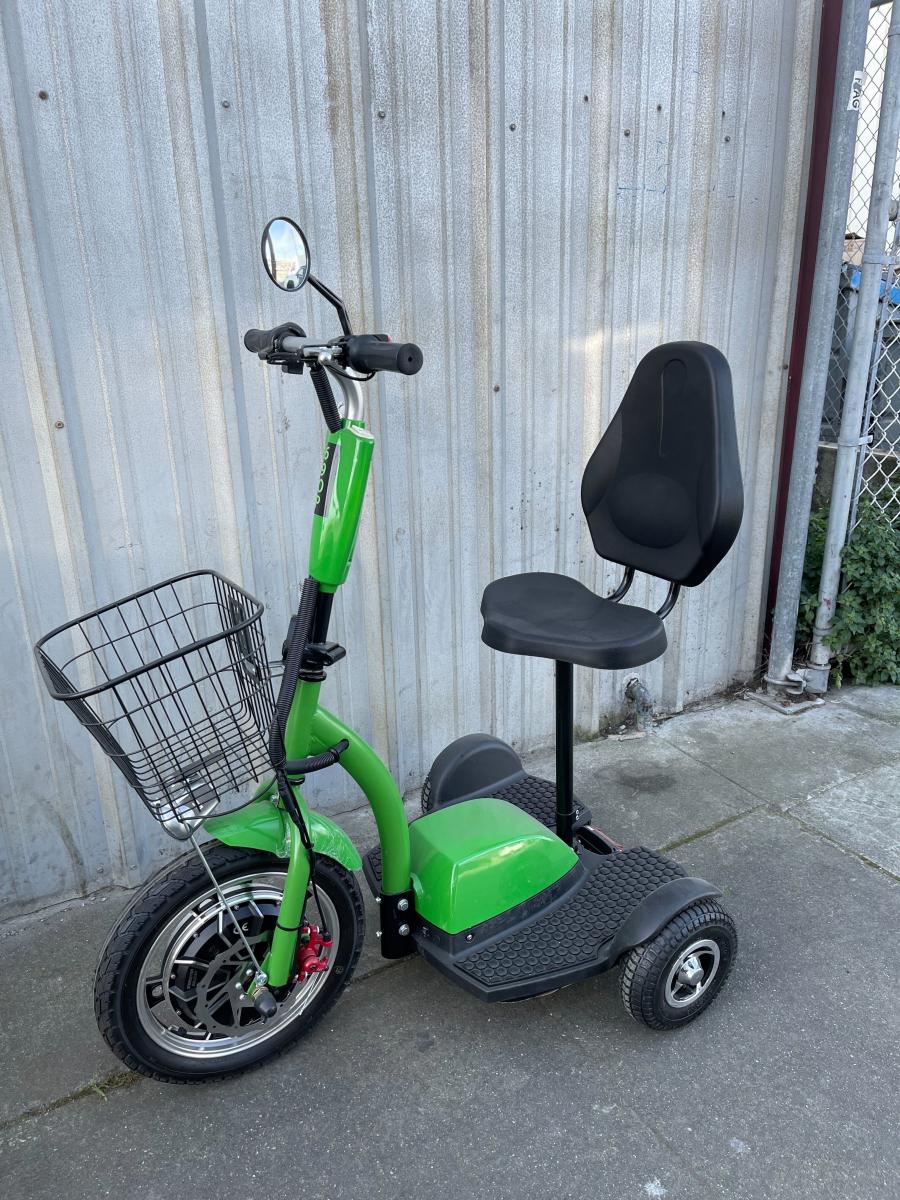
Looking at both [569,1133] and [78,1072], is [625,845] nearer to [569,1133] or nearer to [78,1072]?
[569,1133]

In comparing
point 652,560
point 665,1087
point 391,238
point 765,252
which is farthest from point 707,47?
point 665,1087

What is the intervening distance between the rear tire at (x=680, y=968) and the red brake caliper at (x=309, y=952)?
0.73 m

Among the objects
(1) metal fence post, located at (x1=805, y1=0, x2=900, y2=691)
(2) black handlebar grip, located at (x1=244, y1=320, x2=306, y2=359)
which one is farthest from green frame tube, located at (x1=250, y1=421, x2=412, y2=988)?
(1) metal fence post, located at (x1=805, y1=0, x2=900, y2=691)

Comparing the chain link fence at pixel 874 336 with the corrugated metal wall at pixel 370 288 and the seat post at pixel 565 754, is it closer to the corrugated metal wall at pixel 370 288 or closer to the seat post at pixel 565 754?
the corrugated metal wall at pixel 370 288

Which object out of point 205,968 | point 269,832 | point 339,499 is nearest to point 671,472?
point 339,499

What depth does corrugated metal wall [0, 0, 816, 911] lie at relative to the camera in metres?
2.37

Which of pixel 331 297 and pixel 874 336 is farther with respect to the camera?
pixel 874 336

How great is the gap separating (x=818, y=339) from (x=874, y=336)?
0.34 meters

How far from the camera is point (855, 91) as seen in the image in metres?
3.32

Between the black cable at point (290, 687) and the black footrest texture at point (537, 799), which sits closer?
the black cable at point (290, 687)

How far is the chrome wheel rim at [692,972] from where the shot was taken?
2152 millimetres

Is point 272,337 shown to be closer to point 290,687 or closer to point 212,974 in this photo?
point 290,687

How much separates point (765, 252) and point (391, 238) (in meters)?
1.70

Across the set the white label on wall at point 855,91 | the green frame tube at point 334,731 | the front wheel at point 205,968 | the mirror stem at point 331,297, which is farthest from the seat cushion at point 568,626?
the white label on wall at point 855,91
